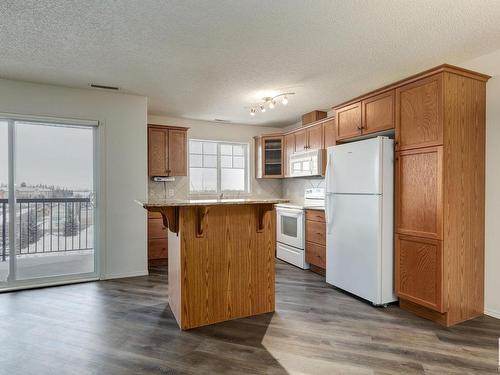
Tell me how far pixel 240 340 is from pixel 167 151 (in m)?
3.39

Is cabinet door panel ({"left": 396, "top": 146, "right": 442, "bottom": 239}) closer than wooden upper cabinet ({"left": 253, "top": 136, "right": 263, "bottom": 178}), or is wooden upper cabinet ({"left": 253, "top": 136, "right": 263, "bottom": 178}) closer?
cabinet door panel ({"left": 396, "top": 146, "right": 442, "bottom": 239})

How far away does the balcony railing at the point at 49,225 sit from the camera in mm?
3621

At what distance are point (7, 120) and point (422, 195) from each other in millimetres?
4734

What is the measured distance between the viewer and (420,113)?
270 centimetres

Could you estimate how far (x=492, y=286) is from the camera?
9.02 ft

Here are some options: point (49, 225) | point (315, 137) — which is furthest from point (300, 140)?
point (49, 225)

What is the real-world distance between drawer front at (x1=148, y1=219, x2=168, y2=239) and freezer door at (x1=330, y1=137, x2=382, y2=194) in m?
2.78

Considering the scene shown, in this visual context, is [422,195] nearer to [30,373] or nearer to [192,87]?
[192,87]

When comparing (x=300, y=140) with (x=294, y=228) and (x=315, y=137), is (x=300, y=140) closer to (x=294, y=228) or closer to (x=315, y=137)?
(x=315, y=137)

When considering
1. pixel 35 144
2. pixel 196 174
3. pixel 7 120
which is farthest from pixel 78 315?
pixel 196 174

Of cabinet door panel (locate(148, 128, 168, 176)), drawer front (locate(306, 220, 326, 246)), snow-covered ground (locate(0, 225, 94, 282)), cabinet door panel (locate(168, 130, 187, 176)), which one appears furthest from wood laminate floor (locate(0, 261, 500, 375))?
cabinet door panel (locate(168, 130, 187, 176))

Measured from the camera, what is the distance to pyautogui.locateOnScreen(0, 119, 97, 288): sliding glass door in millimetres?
3564

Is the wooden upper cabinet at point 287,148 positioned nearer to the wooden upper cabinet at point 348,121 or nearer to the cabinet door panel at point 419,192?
the wooden upper cabinet at point 348,121

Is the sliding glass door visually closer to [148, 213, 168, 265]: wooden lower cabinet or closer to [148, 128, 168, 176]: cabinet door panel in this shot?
[148, 213, 168, 265]: wooden lower cabinet
